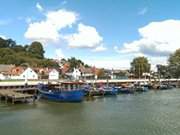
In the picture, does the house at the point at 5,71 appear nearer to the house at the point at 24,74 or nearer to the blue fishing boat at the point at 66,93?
the house at the point at 24,74

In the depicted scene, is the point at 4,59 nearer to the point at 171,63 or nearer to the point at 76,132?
the point at 171,63

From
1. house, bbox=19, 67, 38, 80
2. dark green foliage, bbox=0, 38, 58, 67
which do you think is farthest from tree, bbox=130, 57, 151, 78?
house, bbox=19, 67, 38, 80

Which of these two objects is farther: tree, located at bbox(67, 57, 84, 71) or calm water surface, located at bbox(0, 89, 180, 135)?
tree, located at bbox(67, 57, 84, 71)

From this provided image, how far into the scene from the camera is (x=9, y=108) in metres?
45.9

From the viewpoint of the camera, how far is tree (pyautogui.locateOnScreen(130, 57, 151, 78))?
14488 cm

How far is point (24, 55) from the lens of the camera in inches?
6019

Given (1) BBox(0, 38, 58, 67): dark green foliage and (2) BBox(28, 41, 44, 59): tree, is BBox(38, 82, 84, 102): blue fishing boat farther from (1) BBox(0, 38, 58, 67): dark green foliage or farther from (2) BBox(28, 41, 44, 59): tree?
(2) BBox(28, 41, 44, 59): tree

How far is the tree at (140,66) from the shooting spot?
475 ft

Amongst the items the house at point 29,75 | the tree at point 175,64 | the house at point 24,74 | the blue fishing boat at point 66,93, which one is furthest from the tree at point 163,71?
the blue fishing boat at point 66,93

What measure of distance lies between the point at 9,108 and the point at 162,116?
66.4 feet

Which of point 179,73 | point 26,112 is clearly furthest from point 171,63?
point 26,112

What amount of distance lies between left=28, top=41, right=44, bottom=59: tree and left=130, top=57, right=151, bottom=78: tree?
45907 millimetres

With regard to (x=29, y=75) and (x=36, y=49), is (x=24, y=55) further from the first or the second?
(x=29, y=75)

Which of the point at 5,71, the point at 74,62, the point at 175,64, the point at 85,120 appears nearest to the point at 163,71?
the point at 175,64
